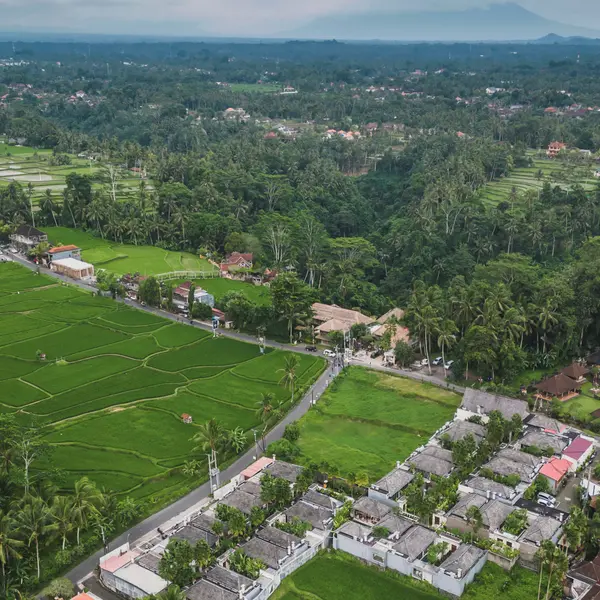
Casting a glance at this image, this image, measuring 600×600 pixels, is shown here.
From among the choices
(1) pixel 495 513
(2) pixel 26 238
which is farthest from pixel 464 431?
(2) pixel 26 238

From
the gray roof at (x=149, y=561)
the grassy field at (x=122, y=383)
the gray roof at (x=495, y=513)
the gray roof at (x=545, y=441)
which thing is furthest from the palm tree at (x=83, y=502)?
the gray roof at (x=545, y=441)

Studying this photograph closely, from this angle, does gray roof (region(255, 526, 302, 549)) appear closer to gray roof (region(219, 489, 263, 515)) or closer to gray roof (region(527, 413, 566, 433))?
gray roof (region(219, 489, 263, 515))

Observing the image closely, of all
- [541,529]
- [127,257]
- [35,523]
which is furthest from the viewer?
[127,257]

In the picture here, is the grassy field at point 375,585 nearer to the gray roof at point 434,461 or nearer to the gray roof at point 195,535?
the gray roof at point 195,535

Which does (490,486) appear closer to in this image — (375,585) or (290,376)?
(375,585)

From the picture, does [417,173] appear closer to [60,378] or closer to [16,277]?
[16,277]

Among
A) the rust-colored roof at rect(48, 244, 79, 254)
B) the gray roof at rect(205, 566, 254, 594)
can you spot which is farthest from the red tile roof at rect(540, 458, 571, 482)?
the rust-colored roof at rect(48, 244, 79, 254)
